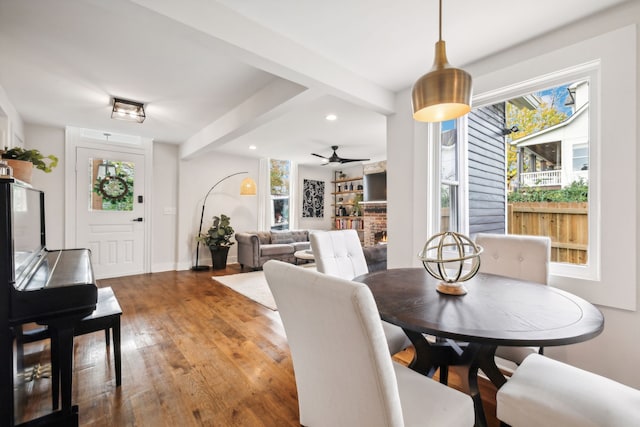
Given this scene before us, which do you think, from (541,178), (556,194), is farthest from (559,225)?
(541,178)

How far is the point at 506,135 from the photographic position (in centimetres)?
239

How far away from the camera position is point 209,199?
18.7ft

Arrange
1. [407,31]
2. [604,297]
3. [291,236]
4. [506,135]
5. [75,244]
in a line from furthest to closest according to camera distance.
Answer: [291,236] → [75,244] → [506,135] → [407,31] → [604,297]

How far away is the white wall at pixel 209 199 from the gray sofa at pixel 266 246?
2.28ft

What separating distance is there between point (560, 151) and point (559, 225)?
21.0 inches

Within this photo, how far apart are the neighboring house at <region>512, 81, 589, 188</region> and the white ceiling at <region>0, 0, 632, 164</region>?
56 cm

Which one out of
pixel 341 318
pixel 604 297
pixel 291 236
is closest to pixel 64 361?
pixel 341 318

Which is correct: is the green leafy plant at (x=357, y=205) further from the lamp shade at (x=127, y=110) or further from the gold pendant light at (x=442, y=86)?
the gold pendant light at (x=442, y=86)

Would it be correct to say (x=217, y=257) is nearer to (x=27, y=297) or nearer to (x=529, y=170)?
(x=27, y=297)

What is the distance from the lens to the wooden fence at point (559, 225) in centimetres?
190

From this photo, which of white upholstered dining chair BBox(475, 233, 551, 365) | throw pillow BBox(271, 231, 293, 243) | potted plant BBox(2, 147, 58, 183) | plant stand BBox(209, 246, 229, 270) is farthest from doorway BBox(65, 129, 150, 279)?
white upholstered dining chair BBox(475, 233, 551, 365)

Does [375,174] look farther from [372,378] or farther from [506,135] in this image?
[372,378]

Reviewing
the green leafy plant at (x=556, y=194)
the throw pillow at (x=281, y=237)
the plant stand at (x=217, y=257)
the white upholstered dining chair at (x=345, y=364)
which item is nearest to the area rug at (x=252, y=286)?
the plant stand at (x=217, y=257)

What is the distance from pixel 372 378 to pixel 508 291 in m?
1.00
